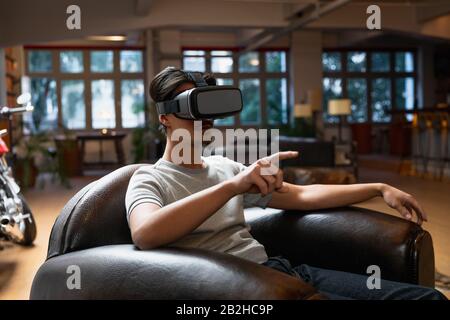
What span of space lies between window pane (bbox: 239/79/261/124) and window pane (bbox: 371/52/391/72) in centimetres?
321

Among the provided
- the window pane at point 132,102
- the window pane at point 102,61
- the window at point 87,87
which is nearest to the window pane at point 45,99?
the window at point 87,87

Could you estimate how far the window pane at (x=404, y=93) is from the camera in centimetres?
1515

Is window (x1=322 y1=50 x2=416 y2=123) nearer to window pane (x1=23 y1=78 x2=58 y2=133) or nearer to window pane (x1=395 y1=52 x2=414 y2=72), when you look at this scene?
window pane (x1=395 y1=52 x2=414 y2=72)

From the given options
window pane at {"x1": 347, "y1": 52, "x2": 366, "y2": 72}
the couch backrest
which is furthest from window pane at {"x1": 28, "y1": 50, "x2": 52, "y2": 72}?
the couch backrest

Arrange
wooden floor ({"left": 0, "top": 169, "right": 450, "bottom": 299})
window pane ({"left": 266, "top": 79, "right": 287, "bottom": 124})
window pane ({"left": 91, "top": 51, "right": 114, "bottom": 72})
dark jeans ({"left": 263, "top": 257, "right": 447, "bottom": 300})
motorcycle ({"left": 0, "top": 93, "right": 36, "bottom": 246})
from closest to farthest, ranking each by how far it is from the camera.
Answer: dark jeans ({"left": 263, "top": 257, "right": 447, "bottom": 300}) → wooden floor ({"left": 0, "top": 169, "right": 450, "bottom": 299}) → motorcycle ({"left": 0, "top": 93, "right": 36, "bottom": 246}) → window pane ({"left": 91, "top": 51, "right": 114, "bottom": 72}) → window pane ({"left": 266, "top": 79, "right": 287, "bottom": 124})

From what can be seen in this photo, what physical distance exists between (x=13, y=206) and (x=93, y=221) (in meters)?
2.62

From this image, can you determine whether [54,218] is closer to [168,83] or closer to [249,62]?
[168,83]

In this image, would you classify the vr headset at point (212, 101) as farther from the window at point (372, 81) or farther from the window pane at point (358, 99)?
the window pane at point (358, 99)

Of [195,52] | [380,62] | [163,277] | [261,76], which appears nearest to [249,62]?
[261,76]

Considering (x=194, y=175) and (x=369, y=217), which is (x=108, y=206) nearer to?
Answer: (x=194, y=175)

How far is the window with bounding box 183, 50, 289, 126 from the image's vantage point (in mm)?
14305

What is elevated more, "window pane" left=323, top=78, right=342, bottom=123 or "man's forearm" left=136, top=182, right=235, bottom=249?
"window pane" left=323, top=78, right=342, bottom=123

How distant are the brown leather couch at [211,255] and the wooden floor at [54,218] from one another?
1.48 m

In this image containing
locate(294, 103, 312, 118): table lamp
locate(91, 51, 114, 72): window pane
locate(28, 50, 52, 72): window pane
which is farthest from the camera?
locate(91, 51, 114, 72): window pane
